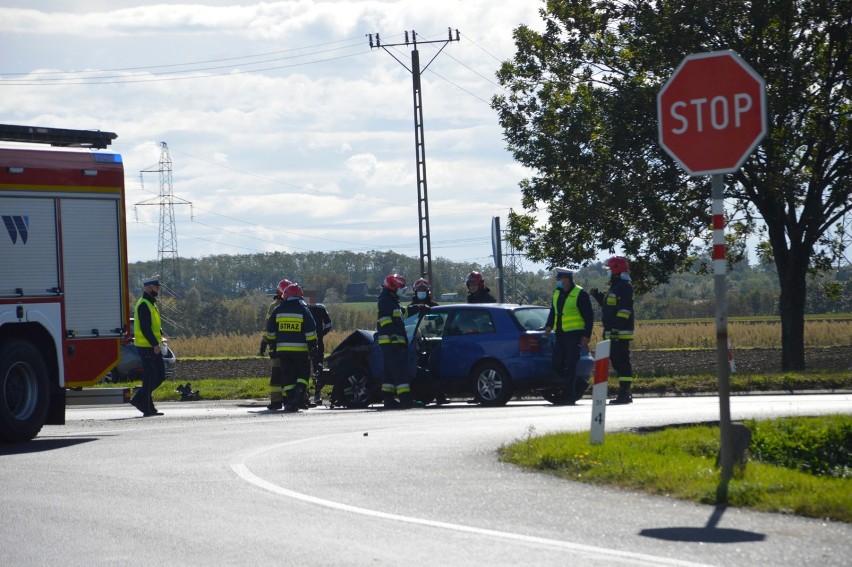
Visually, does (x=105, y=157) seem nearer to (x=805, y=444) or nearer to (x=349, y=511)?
(x=349, y=511)

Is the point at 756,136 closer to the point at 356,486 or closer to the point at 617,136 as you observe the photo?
the point at 356,486

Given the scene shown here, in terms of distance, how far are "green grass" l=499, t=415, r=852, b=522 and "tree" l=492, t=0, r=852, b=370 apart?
590 inches

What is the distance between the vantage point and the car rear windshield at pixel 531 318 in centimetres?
1939

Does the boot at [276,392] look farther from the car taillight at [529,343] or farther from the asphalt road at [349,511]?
the asphalt road at [349,511]

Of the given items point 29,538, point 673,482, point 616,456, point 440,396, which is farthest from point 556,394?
point 29,538

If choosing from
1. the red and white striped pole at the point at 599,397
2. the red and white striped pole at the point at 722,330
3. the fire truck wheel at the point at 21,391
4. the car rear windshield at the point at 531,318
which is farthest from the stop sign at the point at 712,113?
the car rear windshield at the point at 531,318

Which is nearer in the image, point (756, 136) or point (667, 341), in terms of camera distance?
point (756, 136)

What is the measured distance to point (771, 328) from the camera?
47.8 m

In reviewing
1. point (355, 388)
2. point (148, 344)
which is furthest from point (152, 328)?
point (355, 388)

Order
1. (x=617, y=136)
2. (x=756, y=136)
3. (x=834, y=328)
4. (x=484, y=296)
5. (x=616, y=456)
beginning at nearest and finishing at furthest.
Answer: (x=756, y=136) → (x=616, y=456) → (x=484, y=296) → (x=617, y=136) → (x=834, y=328)

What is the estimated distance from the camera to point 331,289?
91.8 meters

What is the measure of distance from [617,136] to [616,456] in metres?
18.9

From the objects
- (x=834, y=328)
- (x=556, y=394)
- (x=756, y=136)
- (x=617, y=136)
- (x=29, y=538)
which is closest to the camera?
(x=29, y=538)

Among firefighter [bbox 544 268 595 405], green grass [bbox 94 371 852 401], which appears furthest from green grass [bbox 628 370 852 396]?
firefighter [bbox 544 268 595 405]
